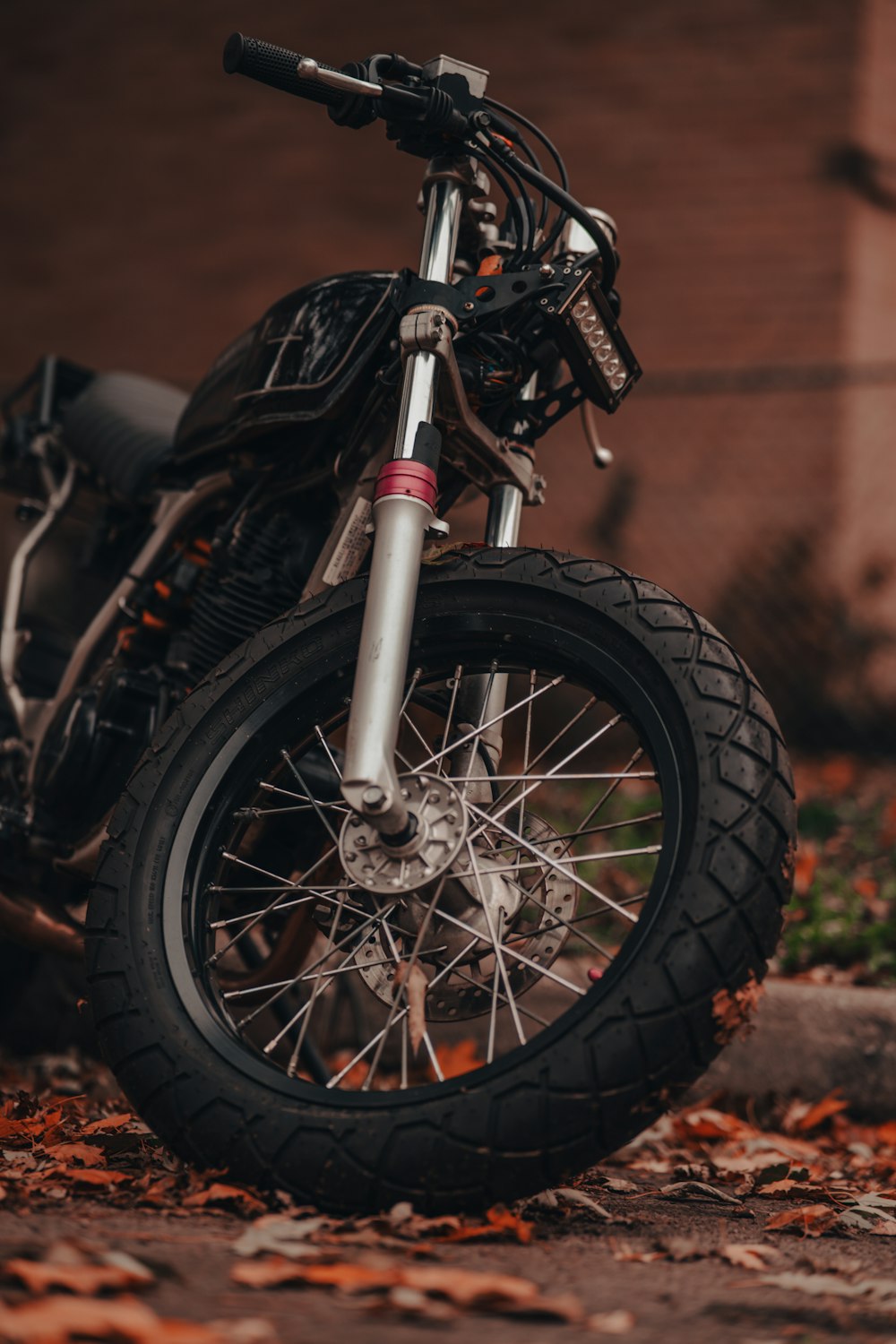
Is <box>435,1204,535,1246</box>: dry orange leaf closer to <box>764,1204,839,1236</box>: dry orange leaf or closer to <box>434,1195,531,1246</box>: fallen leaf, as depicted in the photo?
<box>434,1195,531,1246</box>: fallen leaf

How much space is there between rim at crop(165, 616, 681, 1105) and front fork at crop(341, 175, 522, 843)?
10 cm

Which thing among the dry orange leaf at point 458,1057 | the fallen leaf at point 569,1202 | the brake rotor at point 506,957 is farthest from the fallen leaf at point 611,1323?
the dry orange leaf at point 458,1057

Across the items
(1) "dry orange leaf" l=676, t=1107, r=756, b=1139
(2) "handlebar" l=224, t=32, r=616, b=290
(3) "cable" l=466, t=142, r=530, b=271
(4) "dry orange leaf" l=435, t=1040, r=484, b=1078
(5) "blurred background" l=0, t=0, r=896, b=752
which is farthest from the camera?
(5) "blurred background" l=0, t=0, r=896, b=752

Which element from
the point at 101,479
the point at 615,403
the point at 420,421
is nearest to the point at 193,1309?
the point at 420,421

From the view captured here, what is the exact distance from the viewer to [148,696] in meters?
2.49

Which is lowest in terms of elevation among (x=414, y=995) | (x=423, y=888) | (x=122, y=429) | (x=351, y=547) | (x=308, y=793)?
(x=414, y=995)

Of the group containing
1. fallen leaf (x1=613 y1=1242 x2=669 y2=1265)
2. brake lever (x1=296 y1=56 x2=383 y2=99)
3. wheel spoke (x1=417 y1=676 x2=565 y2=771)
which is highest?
brake lever (x1=296 y1=56 x2=383 y2=99)

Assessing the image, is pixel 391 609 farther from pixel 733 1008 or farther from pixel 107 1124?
pixel 107 1124

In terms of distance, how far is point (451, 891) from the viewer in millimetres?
1882

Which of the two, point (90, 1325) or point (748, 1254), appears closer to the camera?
point (90, 1325)

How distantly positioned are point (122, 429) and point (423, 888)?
1726 millimetres

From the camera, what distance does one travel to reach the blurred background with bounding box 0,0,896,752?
6297mm

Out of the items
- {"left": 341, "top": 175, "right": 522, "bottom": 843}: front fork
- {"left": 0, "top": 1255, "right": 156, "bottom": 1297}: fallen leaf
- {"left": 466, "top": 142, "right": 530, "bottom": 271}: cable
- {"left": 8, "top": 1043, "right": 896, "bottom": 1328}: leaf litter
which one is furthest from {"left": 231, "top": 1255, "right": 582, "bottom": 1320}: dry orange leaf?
{"left": 466, "top": 142, "right": 530, "bottom": 271}: cable

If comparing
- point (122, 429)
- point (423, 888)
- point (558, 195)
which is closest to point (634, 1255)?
point (423, 888)
